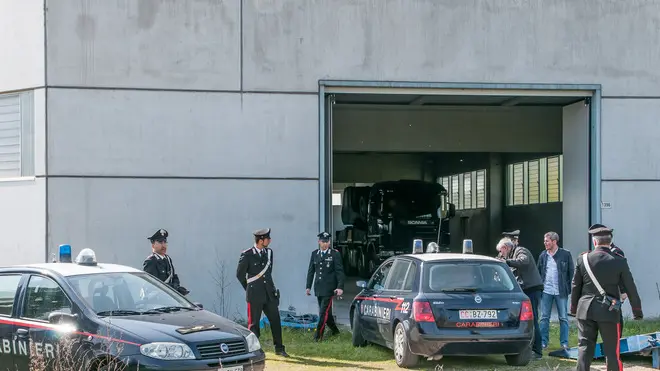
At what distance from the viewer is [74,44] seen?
49.5ft

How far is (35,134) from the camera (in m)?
15.1

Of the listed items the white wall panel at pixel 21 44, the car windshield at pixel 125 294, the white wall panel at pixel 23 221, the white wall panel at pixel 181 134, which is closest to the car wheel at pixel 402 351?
the car windshield at pixel 125 294

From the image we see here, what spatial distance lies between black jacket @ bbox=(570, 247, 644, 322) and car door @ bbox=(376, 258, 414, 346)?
245cm

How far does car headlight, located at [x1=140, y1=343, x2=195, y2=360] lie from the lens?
783 cm

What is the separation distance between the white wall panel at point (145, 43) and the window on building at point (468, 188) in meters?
20.7

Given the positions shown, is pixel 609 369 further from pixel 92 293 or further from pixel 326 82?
pixel 326 82

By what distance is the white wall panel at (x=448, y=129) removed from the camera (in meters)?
24.4

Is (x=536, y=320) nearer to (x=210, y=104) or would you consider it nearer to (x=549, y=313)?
(x=549, y=313)

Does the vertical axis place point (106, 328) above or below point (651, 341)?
above

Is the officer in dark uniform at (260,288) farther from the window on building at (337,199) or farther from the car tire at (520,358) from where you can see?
the window on building at (337,199)

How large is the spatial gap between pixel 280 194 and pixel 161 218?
2.14m

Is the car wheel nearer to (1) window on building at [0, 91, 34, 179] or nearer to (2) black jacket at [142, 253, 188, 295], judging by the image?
(2) black jacket at [142, 253, 188, 295]

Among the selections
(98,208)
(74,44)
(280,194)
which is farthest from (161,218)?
(74,44)

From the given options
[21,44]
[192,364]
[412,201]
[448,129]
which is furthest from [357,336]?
[448,129]
